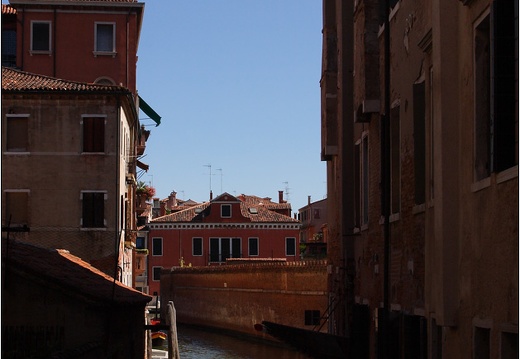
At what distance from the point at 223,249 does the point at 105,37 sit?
102 feet

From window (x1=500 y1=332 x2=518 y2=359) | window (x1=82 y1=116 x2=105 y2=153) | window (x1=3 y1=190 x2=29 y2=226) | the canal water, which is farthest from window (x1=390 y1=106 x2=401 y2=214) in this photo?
the canal water

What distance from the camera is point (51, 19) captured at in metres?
36.0

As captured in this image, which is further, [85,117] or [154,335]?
[154,335]

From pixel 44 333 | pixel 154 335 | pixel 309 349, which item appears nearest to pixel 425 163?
pixel 44 333

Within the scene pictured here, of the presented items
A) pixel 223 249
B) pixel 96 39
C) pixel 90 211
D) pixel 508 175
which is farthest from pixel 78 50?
pixel 223 249

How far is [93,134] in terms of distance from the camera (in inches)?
1129

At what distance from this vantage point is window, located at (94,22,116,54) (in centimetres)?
3604

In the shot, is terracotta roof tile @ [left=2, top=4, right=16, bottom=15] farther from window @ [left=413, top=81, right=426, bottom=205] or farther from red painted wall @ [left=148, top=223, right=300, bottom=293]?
red painted wall @ [left=148, top=223, right=300, bottom=293]

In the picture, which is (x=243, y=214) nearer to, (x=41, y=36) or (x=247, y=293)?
(x=247, y=293)

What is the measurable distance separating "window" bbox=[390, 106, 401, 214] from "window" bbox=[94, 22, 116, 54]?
23.4 meters

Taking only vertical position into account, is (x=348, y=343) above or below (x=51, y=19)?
below

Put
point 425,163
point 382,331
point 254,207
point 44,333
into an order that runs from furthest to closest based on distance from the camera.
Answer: point 254,207 → point 44,333 → point 382,331 → point 425,163

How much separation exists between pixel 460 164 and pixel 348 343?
7.96 meters

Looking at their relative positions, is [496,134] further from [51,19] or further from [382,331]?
[51,19]
